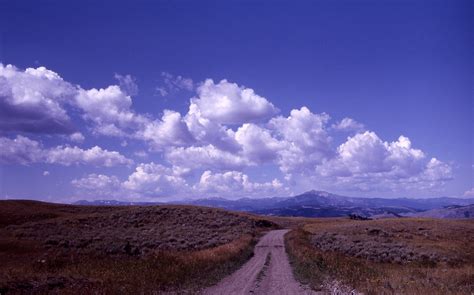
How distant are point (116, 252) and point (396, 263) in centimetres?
2324

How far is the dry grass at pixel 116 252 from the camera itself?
58.5 ft

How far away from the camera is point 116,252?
37312 millimetres

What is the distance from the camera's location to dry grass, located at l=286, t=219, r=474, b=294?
18.0 m

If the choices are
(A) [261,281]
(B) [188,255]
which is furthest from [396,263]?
(A) [261,281]

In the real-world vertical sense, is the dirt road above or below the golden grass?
below

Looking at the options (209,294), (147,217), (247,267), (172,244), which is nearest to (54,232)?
(172,244)

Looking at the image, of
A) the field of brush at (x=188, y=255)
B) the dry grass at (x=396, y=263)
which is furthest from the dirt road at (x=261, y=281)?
the dry grass at (x=396, y=263)

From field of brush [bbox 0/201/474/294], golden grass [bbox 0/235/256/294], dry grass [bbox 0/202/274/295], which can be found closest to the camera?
golden grass [bbox 0/235/256/294]

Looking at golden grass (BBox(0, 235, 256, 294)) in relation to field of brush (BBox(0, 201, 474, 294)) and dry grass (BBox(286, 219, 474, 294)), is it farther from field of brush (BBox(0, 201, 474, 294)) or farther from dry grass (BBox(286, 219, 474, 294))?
dry grass (BBox(286, 219, 474, 294))

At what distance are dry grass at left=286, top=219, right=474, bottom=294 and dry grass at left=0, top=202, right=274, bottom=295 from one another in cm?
508

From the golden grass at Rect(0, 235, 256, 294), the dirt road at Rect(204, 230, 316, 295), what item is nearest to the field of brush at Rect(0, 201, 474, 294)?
the golden grass at Rect(0, 235, 256, 294)

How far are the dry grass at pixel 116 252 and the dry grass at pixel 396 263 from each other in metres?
5.08

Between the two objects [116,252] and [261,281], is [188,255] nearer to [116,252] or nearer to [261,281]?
[261,281]

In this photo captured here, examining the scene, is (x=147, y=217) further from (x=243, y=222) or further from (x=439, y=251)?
(x=439, y=251)
